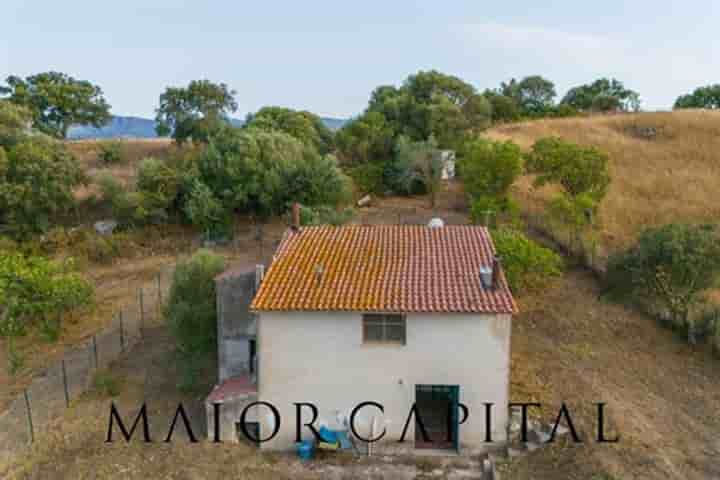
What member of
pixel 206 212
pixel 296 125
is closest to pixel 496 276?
pixel 206 212

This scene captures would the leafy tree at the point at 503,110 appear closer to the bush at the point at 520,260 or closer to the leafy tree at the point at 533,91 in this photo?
the leafy tree at the point at 533,91

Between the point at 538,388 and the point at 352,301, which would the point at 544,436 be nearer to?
the point at 538,388

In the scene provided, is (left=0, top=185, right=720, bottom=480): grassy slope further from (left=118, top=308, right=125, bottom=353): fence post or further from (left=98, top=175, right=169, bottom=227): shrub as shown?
(left=98, top=175, right=169, bottom=227): shrub

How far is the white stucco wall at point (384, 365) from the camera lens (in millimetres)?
12992

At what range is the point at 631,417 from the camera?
46.8 feet

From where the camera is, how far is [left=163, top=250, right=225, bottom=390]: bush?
53.8ft

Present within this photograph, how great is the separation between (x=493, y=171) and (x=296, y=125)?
1973 centimetres

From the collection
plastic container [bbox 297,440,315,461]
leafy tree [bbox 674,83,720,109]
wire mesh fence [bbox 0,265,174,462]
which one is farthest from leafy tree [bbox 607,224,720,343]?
leafy tree [bbox 674,83,720,109]

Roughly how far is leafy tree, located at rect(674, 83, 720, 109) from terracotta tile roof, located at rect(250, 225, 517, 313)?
74.3 metres

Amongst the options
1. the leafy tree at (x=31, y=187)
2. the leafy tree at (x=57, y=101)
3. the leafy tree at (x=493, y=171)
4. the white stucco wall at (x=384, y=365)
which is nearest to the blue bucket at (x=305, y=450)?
the white stucco wall at (x=384, y=365)

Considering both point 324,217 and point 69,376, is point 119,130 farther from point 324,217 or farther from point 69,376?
point 69,376

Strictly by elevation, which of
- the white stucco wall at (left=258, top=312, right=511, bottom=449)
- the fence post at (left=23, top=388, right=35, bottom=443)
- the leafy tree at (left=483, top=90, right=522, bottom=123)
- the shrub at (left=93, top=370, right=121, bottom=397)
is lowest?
the fence post at (left=23, top=388, right=35, bottom=443)

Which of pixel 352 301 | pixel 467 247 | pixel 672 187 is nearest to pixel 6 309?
pixel 352 301

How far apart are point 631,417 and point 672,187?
92.5ft
